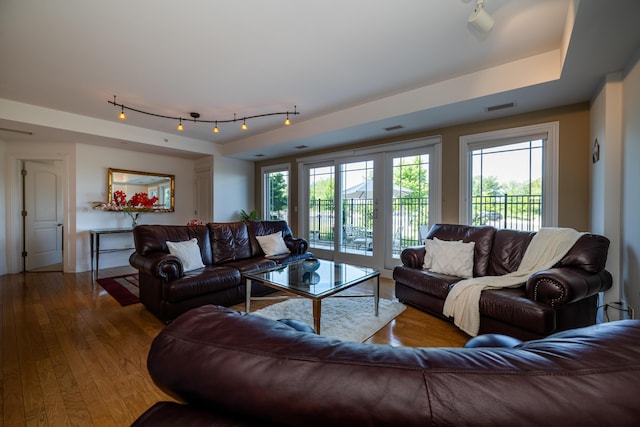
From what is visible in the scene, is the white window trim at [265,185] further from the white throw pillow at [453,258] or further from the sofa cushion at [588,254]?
the sofa cushion at [588,254]

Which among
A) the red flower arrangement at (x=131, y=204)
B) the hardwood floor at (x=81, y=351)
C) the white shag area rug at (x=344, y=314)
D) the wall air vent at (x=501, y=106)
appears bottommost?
the hardwood floor at (x=81, y=351)

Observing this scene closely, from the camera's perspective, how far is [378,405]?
43cm

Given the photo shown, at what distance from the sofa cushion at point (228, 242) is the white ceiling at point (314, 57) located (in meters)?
1.66

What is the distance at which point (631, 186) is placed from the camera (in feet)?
7.17

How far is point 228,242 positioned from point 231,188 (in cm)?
269

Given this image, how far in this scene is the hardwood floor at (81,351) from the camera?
158cm

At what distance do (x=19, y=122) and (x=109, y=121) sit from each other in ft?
3.23

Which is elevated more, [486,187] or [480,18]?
[480,18]

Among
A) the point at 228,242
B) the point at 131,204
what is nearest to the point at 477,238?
the point at 228,242

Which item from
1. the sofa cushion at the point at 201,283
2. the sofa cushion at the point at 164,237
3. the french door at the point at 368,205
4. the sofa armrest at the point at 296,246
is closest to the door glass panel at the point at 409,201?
the french door at the point at 368,205

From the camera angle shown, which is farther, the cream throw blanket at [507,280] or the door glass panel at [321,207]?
the door glass panel at [321,207]

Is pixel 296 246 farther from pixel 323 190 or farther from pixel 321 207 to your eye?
pixel 323 190

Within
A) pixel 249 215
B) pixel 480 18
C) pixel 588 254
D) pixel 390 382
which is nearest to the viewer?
pixel 390 382

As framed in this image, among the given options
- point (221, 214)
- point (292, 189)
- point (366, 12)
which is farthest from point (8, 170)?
point (366, 12)
